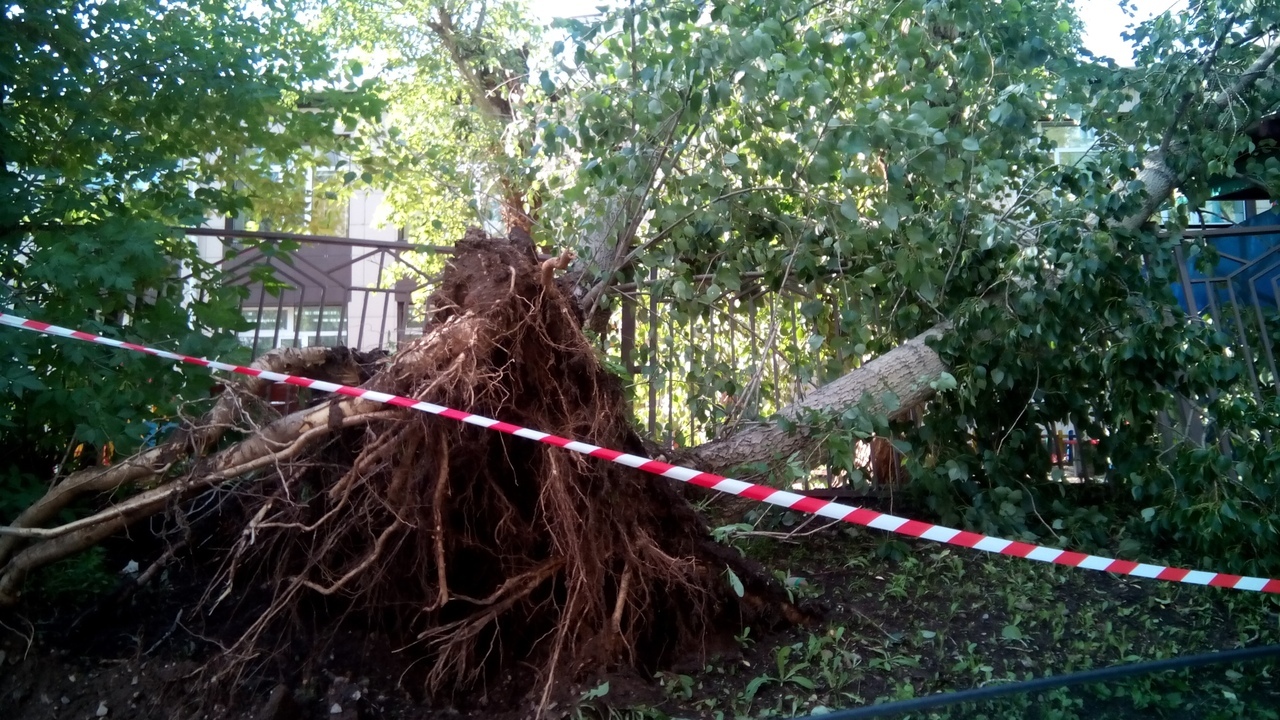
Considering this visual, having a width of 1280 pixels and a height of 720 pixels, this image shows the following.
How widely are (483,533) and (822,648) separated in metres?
1.38

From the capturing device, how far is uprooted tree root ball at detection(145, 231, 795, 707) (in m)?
3.38

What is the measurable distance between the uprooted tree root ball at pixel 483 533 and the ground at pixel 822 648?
0.15 metres

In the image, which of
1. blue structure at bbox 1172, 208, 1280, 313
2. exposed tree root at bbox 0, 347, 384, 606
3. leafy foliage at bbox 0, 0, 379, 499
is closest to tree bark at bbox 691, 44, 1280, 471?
blue structure at bbox 1172, 208, 1280, 313

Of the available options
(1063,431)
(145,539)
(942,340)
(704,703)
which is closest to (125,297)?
(145,539)

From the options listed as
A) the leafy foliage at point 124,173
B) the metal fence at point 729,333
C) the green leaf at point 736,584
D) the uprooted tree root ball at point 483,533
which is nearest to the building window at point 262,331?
the metal fence at point 729,333

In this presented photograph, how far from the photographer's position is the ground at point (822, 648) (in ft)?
10.8

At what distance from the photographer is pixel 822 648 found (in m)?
3.57

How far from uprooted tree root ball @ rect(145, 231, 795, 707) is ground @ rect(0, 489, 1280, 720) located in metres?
0.15

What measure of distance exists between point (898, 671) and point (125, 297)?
12.8 feet

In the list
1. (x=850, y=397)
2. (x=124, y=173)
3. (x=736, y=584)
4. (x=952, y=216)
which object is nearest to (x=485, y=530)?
(x=736, y=584)

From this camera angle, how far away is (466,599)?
3355 millimetres

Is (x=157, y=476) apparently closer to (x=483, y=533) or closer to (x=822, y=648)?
(x=483, y=533)

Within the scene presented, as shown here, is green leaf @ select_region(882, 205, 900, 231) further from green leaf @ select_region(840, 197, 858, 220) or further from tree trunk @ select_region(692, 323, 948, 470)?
tree trunk @ select_region(692, 323, 948, 470)

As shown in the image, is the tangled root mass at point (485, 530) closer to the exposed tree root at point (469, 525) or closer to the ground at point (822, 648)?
the exposed tree root at point (469, 525)
